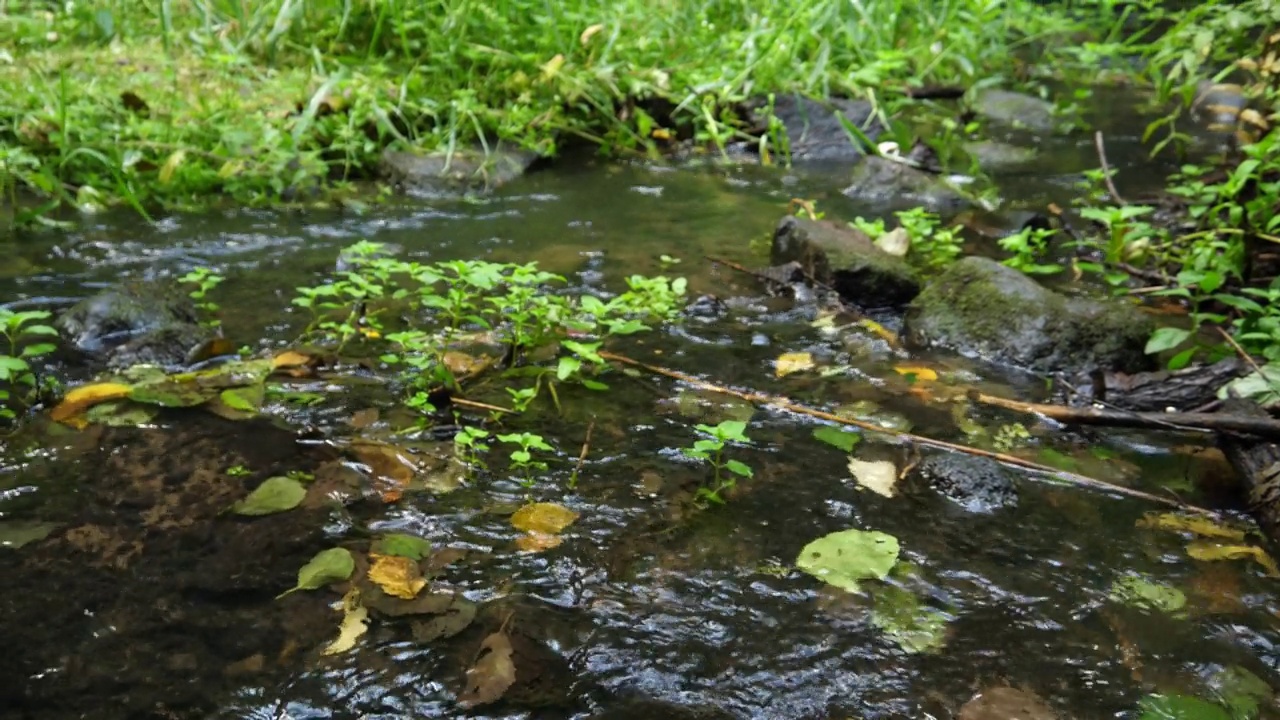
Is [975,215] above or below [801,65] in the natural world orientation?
below

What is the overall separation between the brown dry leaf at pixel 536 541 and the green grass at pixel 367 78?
2.77 meters

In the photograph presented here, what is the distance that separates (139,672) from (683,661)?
83 cm

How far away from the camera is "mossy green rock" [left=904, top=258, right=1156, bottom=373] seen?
2.73 metres

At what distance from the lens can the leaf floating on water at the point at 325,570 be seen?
1622mm

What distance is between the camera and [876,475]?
2.09 metres

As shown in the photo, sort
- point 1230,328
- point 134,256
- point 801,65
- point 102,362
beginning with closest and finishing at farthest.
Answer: point 102,362
point 1230,328
point 134,256
point 801,65

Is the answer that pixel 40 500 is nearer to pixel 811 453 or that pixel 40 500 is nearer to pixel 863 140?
pixel 811 453

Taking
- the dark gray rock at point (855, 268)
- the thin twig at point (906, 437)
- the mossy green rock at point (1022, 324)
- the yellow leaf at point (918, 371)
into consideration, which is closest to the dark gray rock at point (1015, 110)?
the dark gray rock at point (855, 268)

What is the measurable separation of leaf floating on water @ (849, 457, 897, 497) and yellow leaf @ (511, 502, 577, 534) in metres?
0.66

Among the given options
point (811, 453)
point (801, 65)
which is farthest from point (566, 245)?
point (801, 65)

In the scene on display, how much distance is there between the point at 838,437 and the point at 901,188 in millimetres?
2980

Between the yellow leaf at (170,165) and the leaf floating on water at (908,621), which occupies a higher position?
the yellow leaf at (170,165)

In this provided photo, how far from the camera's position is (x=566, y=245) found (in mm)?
3789

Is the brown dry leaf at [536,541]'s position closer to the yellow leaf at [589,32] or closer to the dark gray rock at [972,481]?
the dark gray rock at [972,481]
